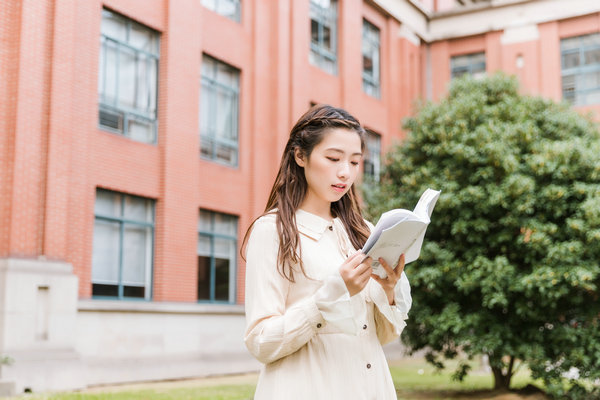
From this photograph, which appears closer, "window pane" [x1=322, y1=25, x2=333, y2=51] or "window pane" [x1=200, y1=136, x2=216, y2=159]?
"window pane" [x1=200, y1=136, x2=216, y2=159]

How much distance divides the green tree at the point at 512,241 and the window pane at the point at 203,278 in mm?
5832

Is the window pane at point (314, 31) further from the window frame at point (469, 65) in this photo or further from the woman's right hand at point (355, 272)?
the woman's right hand at point (355, 272)

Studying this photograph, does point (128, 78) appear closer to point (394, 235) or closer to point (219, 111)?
point (219, 111)

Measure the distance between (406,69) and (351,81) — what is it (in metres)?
3.96

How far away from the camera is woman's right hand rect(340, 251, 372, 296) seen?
7.44ft

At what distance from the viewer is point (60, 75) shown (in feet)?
44.9

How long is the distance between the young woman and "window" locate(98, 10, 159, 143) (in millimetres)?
13239

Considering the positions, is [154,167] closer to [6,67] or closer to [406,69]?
[6,67]

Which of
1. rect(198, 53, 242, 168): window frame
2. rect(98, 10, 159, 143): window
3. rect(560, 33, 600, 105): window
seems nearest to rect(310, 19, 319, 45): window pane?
rect(198, 53, 242, 168): window frame

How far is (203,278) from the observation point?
17.4 m

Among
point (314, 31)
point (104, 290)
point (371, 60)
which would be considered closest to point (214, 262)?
point (104, 290)

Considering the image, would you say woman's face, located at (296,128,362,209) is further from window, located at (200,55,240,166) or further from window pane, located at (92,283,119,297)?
window, located at (200,55,240,166)

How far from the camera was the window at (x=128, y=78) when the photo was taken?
15.3 meters

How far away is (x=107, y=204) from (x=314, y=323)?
13.3 meters
